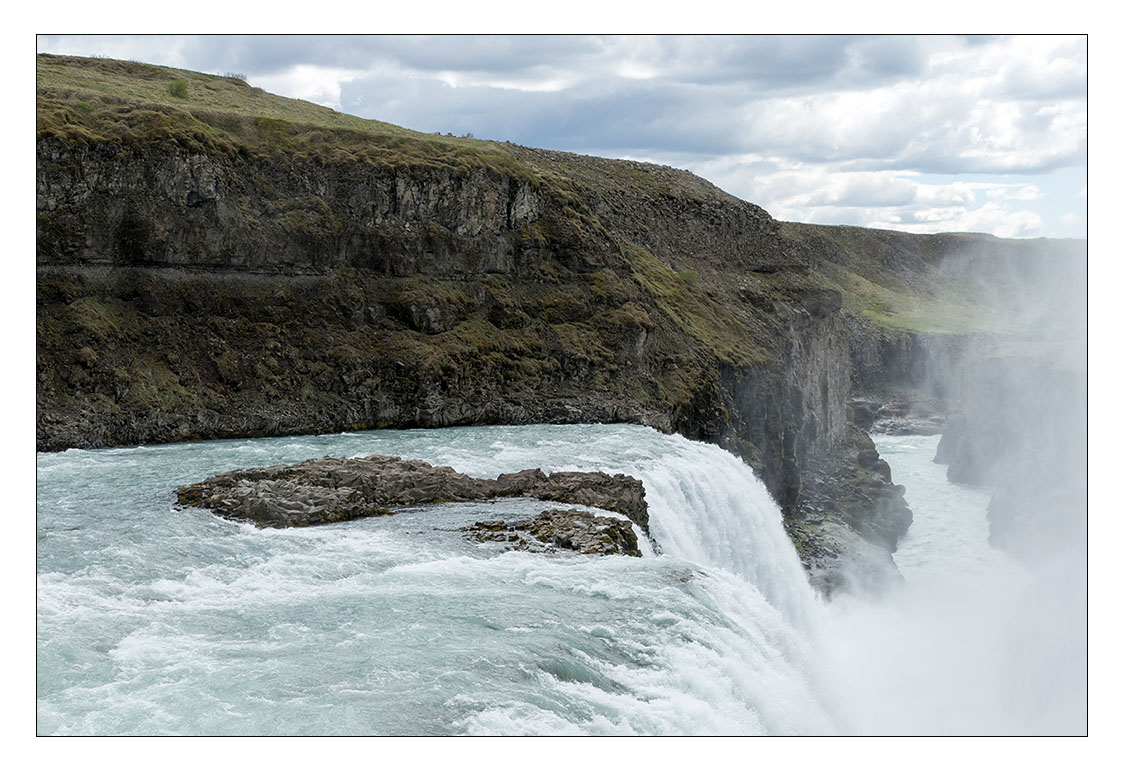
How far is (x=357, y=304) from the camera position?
43.2 m

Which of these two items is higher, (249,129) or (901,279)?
(901,279)

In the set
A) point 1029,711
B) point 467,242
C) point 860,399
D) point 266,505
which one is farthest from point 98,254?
point 860,399

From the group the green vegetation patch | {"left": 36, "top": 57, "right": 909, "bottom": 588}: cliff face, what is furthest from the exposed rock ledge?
the green vegetation patch

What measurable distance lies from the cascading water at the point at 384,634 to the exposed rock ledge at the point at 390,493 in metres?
0.73

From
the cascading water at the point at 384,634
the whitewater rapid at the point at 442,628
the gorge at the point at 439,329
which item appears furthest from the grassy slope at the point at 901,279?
the cascading water at the point at 384,634

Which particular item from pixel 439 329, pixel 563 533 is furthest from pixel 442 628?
pixel 439 329

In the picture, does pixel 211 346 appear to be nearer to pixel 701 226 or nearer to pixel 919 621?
pixel 919 621

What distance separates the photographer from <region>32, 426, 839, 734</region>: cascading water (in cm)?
1349

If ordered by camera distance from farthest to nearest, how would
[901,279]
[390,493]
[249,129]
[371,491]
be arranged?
[901,279]
[249,129]
[390,493]
[371,491]

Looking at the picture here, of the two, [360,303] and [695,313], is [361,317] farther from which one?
[695,313]

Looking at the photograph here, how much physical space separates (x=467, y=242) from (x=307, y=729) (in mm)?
35811

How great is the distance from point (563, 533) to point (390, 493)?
5.39m

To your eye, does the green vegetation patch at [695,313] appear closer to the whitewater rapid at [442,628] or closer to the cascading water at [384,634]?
the whitewater rapid at [442,628]

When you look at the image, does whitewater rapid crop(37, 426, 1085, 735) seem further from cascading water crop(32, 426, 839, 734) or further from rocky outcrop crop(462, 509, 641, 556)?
rocky outcrop crop(462, 509, 641, 556)
